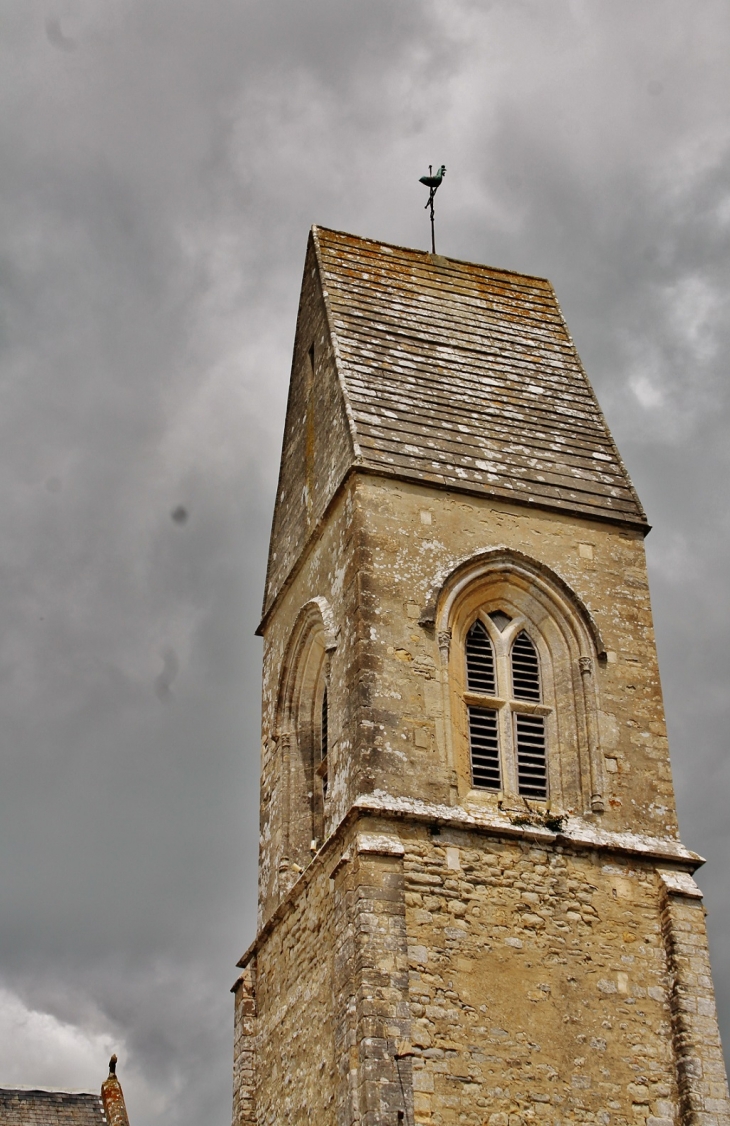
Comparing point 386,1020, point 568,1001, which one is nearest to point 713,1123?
point 568,1001

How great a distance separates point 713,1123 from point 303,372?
1116 cm

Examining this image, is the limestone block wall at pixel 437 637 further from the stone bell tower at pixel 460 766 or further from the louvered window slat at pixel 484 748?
the louvered window slat at pixel 484 748

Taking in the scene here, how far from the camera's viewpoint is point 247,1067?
17.1 metres

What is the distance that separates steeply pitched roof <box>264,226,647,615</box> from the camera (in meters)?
18.2

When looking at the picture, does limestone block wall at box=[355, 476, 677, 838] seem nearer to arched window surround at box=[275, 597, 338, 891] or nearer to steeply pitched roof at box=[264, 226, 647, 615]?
steeply pitched roof at box=[264, 226, 647, 615]

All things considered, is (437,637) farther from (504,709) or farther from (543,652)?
(543,652)

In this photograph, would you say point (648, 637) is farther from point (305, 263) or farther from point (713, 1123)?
point (305, 263)

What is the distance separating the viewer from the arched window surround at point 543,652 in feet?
53.1

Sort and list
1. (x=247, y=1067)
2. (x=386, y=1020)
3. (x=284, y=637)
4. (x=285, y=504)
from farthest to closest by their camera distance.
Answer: (x=285, y=504)
(x=284, y=637)
(x=247, y=1067)
(x=386, y=1020)

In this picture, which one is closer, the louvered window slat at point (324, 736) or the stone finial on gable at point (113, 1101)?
the louvered window slat at point (324, 736)

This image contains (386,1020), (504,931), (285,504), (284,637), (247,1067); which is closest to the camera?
(386,1020)

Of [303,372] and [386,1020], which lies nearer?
[386,1020]

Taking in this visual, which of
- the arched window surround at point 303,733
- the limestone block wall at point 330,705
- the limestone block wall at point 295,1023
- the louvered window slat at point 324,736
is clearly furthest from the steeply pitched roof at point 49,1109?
the louvered window slat at point 324,736

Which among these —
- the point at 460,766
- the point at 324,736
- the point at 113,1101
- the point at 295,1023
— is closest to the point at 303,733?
the point at 324,736
